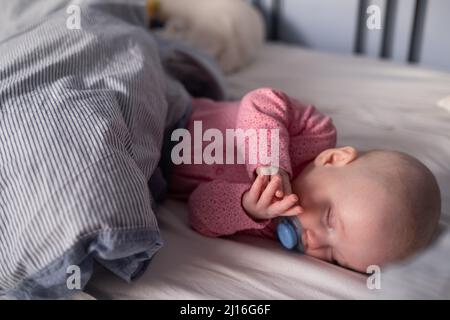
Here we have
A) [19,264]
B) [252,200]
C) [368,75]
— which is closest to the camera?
[19,264]

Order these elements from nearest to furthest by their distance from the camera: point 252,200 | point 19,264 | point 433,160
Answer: point 19,264 < point 252,200 < point 433,160

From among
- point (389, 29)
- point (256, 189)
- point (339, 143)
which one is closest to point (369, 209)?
point (256, 189)

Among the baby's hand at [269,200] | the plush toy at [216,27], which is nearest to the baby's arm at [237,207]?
the baby's hand at [269,200]

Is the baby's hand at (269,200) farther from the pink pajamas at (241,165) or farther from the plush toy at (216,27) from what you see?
the plush toy at (216,27)

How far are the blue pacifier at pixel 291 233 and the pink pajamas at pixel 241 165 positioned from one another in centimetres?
3

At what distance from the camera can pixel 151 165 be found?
0.67 meters

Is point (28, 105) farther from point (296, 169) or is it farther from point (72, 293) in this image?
point (296, 169)

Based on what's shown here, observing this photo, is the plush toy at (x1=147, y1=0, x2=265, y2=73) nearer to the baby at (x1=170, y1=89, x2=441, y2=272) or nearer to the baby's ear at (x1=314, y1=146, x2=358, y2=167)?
the baby at (x1=170, y1=89, x2=441, y2=272)

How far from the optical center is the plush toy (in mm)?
1230

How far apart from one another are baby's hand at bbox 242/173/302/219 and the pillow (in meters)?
0.14

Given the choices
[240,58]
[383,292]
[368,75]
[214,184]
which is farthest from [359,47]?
[383,292]

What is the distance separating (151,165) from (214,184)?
97 millimetres

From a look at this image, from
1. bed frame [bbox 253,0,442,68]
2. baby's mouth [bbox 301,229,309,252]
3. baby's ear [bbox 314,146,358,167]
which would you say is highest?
bed frame [bbox 253,0,442,68]

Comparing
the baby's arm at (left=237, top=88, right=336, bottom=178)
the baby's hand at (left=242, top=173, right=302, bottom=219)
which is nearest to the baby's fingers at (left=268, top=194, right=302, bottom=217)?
the baby's hand at (left=242, top=173, right=302, bottom=219)
